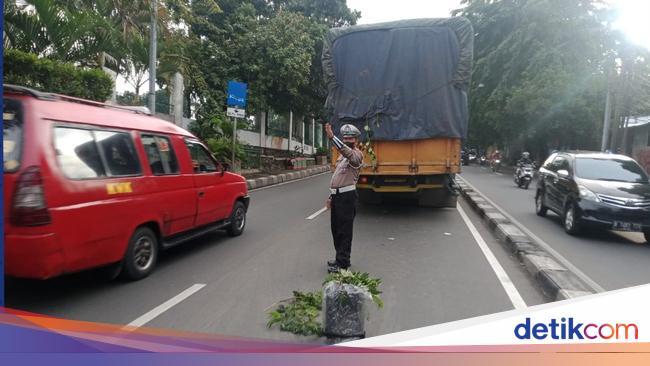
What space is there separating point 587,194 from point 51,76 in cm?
1012

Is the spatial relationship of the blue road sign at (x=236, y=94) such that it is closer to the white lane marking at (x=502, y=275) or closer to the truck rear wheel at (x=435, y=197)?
the truck rear wheel at (x=435, y=197)

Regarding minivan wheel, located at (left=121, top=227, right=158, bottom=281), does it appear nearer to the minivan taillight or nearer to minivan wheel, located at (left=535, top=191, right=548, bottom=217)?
the minivan taillight

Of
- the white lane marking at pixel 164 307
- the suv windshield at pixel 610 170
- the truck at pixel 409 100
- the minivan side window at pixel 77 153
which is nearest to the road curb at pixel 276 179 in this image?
the truck at pixel 409 100

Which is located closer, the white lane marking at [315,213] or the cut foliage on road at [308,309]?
the cut foliage on road at [308,309]

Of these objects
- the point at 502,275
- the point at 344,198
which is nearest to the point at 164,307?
the point at 344,198

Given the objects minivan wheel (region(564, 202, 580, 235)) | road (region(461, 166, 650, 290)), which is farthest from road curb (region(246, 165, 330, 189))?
minivan wheel (region(564, 202, 580, 235))

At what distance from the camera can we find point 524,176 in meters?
19.0

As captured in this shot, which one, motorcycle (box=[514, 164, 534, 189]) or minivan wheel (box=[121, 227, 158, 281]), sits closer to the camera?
minivan wheel (box=[121, 227, 158, 281])

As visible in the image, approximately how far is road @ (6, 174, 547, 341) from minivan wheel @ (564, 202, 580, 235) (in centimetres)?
163

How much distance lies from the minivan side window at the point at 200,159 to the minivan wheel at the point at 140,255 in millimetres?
1381

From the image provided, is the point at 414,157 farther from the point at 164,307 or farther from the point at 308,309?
the point at 164,307

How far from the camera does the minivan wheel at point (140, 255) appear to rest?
5117mm

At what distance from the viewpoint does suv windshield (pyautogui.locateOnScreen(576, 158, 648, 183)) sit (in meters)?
9.04

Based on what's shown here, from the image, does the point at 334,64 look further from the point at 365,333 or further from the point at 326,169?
the point at 326,169
